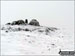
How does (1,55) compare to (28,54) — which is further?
(28,54)

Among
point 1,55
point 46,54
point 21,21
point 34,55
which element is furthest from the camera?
point 21,21

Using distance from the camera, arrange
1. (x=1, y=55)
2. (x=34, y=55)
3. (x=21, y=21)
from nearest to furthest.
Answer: (x=1, y=55), (x=34, y=55), (x=21, y=21)

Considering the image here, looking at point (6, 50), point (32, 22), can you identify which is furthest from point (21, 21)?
point (6, 50)

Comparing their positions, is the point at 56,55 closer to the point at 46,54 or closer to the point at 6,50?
the point at 46,54

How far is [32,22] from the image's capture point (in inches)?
899

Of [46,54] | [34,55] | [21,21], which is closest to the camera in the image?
[34,55]

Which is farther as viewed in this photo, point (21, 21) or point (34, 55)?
point (21, 21)

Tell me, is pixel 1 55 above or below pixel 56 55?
above

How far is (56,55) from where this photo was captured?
598 centimetres

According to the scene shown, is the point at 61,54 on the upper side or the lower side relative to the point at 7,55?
lower

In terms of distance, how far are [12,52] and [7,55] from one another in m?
0.42

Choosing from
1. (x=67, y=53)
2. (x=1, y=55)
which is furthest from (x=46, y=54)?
(x=1, y=55)

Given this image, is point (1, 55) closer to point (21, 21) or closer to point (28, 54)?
point (28, 54)

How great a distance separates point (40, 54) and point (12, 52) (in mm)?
1346
